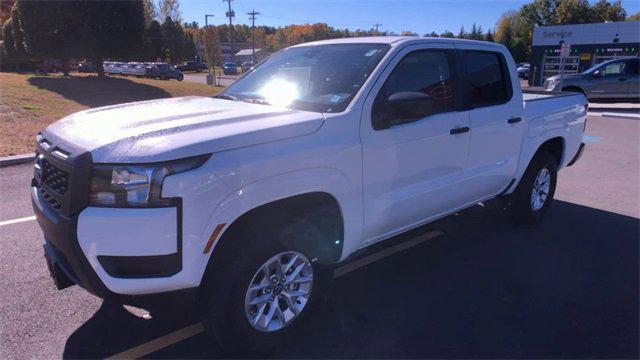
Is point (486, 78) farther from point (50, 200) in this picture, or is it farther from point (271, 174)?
point (50, 200)

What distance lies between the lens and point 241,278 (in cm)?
283

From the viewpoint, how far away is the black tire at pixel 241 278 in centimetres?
281

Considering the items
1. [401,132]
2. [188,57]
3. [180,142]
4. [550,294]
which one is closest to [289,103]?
[401,132]

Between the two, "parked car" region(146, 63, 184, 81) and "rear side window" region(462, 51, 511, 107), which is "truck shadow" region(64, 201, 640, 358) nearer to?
"rear side window" region(462, 51, 511, 107)

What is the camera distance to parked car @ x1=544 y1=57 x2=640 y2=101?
18.8 meters

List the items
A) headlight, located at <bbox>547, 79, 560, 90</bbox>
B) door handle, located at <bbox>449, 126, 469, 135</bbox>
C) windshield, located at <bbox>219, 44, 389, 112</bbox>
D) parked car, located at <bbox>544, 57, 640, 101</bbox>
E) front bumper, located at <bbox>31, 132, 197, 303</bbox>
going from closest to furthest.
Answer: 1. front bumper, located at <bbox>31, 132, 197, 303</bbox>
2. windshield, located at <bbox>219, 44, 389, 112</bbox>
3. door handle, located at <bbox>449, 126, 469, 135</bbox>
4. parked car, located at <bbox>544, 57, 640, 101</bbox>
5. headlight, located at <bbox>547, 79, 560, 90</bbox>

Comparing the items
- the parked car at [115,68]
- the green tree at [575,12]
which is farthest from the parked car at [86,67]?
the green tree at [575,12]

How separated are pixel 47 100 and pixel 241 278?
16.0 meters

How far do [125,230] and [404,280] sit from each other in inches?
97.6

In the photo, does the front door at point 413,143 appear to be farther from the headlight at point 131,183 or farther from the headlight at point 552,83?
the headlight at point 552,83

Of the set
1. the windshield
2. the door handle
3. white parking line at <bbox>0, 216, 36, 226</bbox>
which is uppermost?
A: the windshield

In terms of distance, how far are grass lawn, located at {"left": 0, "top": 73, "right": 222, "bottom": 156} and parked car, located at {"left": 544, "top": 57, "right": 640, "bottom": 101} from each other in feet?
54.2

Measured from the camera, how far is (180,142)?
2.63 metres

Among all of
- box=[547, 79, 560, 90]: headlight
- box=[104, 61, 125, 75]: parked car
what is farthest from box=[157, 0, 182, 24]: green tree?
box=[547, 79, 560, 90]: headlight
